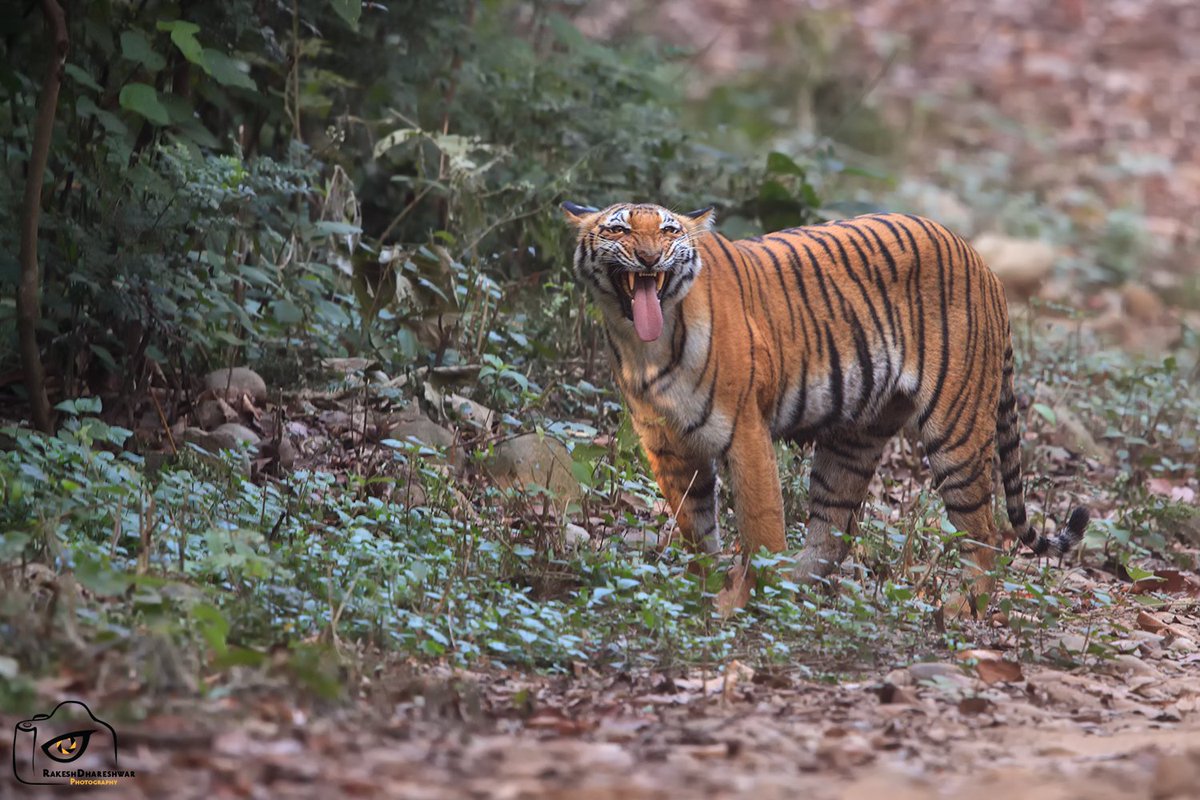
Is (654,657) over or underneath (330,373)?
underneath

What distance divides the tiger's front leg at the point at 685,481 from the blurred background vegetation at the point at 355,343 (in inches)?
7.5

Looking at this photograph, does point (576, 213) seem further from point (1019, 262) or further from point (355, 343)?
point (1019, 262)

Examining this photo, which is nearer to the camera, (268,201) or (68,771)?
(68,771)

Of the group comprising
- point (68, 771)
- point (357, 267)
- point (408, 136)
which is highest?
point (408, 136)

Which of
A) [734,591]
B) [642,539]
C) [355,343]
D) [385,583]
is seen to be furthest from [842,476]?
[385,583]

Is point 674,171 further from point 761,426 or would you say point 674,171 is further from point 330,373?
point 761,426

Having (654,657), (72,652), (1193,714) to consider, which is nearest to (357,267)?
(654,657)

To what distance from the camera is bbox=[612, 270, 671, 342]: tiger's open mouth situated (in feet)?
17.1

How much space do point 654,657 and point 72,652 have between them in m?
1.66

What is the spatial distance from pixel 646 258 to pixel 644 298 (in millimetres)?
145

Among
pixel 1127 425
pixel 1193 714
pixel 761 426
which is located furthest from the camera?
pixel 1127 425

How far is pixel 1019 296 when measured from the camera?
11.6 metres

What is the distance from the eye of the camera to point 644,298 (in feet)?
17.2

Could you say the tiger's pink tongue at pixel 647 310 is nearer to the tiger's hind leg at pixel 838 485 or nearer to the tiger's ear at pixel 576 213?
the tiger's ear at pixel 576 213
